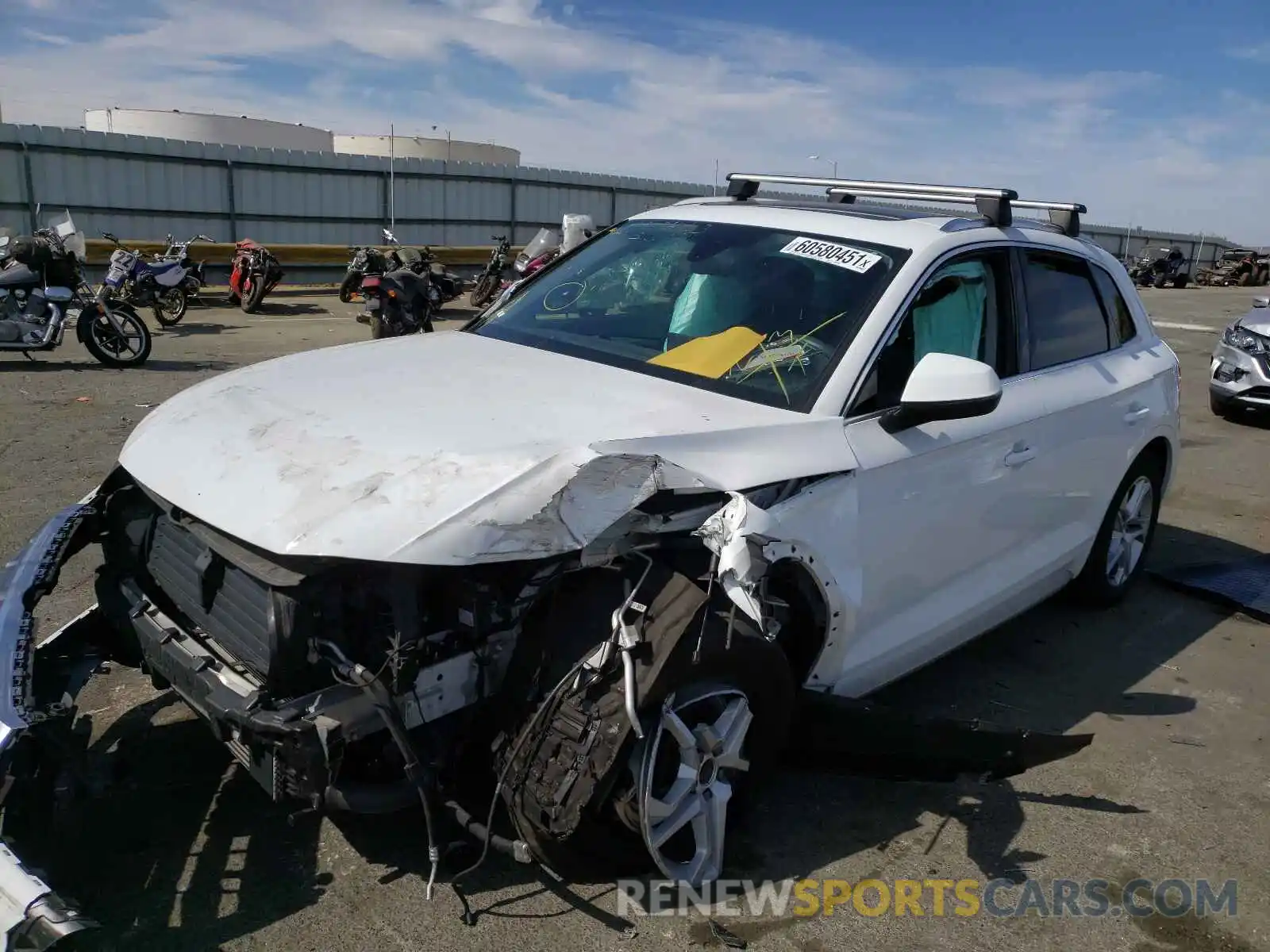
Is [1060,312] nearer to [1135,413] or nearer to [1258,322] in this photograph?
[1135,413]

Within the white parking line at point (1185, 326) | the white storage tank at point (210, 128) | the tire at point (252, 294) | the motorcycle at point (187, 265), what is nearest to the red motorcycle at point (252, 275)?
the tire at point (252, 294)

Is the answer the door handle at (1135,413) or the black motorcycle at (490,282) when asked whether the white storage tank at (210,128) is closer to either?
the black motorcycle at (490,282)

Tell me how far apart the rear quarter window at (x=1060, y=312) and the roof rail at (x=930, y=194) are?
22 cm

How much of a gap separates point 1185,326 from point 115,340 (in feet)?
68.0

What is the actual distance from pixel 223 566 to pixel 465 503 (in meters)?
0.78

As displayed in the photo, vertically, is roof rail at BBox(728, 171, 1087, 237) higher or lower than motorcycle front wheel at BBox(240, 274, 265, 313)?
higher

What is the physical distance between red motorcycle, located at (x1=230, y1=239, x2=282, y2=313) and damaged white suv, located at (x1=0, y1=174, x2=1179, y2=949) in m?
13.1

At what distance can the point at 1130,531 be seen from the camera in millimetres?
5262

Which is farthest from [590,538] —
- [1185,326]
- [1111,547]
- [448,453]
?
[1185,326]

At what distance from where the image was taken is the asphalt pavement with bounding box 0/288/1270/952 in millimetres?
2818

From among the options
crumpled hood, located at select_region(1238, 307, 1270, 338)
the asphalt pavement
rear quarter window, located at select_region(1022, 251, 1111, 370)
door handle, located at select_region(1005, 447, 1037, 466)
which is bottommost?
the asphalt pavement

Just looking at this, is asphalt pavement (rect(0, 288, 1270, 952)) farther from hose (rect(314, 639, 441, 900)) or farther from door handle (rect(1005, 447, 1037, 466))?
door handle (rect(1005, 447, 1037, 466))

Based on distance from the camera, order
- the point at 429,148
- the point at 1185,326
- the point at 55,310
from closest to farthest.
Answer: the point at 55,310
the point at 1185,326
the point at 429,148

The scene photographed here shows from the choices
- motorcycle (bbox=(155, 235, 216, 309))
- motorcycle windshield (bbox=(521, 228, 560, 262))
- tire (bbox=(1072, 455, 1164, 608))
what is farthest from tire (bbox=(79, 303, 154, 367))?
tire (bbox=(1072, 455, 1164, 608))
